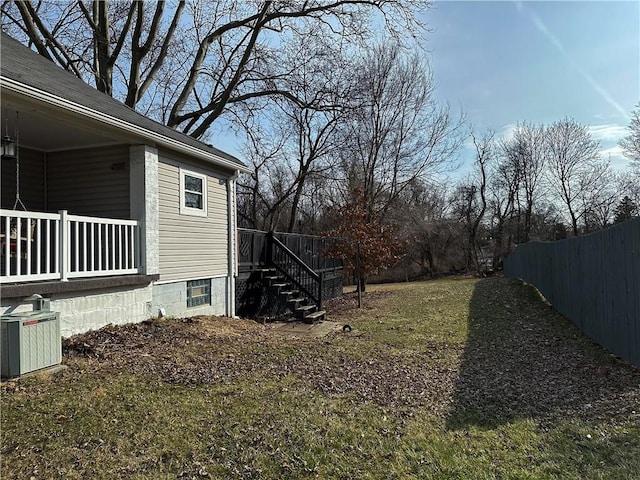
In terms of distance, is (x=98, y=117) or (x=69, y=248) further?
(x=98, y=117)

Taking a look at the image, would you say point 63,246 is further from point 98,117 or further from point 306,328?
point 306,328

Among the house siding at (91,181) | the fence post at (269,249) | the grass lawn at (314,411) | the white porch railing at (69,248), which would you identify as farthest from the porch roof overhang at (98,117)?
the fence post at (269,249)

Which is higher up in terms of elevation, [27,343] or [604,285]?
[604,285]

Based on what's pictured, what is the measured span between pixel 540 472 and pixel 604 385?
2528 millimetres

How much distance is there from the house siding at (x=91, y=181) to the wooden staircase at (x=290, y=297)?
14.8ft

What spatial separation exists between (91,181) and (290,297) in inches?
214

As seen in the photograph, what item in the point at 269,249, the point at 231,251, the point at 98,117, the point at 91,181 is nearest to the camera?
the point at 98,117

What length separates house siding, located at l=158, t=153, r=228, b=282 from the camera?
8.41 meters

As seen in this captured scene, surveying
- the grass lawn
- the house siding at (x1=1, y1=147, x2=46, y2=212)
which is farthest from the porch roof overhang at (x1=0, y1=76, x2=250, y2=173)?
the grass lawn

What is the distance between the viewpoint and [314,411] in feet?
14.3

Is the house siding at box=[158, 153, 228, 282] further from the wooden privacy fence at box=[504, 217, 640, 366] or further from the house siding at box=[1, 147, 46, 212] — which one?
the wooden privacy fence at box=[504, 217, 640, 366]

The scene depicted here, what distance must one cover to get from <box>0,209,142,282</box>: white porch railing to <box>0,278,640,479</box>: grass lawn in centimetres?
99

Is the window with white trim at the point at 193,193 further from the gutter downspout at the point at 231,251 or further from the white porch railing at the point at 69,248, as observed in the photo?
the white porch railing at the point at 69,248

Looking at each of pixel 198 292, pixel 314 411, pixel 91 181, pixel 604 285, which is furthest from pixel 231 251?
pixel 604 285
